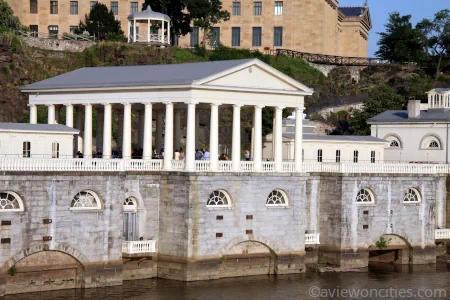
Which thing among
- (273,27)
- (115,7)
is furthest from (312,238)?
(115,7)

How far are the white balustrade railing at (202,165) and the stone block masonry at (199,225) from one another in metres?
0.70

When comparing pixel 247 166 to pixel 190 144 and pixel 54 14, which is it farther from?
pixel 54 14

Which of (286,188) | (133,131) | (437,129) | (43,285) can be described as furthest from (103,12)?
(43,285)

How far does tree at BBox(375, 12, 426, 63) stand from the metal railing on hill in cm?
168

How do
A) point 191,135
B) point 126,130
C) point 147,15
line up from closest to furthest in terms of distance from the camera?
1. point 191,135
2. point 126,130
3. point 147,15

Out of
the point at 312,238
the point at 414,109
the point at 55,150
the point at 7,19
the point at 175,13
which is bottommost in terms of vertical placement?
the point at 312,238

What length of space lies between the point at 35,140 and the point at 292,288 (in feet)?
53.7

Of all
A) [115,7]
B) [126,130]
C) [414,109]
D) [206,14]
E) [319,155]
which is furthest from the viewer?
[115,7]

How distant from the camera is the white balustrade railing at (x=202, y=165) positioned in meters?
67.2

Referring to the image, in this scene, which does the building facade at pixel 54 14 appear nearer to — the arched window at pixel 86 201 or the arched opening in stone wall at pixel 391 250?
the arched opening in stone wall at pixel 391 250

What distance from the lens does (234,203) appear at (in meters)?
67.9

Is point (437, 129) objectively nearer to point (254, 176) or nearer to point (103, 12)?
point (254, 176)

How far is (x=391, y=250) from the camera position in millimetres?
78000

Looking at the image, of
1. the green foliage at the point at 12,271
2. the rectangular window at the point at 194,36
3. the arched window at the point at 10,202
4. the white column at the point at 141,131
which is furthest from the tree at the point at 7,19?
the green foliage at the point at 12,271
